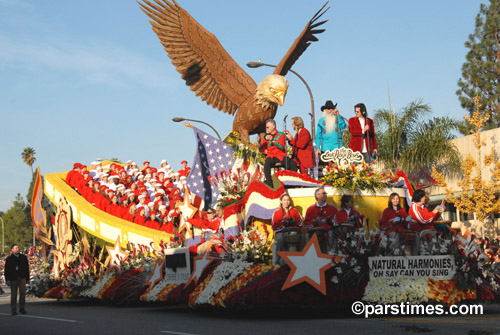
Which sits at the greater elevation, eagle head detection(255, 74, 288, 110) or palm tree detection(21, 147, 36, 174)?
palm tree detection(21, 147, 36, 174)

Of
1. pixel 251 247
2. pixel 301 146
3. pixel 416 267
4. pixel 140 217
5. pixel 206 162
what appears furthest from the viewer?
pixel 140 217

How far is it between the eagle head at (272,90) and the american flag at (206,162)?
1.30 metres

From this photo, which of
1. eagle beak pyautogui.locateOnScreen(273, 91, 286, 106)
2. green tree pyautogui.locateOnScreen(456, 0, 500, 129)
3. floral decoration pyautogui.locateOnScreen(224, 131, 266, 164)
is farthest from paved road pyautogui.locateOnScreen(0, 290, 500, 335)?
green tree pyautogui.locateOnScreen(456, 0, 500, 129)

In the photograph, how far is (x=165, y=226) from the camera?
1752 cm

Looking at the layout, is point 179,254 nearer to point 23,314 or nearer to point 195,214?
point 195,214

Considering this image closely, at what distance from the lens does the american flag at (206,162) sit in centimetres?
1469

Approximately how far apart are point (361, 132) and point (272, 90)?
207cm

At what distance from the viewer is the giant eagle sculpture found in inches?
617

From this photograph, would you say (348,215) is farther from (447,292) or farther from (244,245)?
(447,292)

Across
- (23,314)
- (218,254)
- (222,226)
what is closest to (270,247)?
(218,254)

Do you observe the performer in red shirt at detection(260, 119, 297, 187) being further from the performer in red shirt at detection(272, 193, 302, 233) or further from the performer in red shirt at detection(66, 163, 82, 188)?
the performer in red shirt at detection(66, 163, 82, 188)

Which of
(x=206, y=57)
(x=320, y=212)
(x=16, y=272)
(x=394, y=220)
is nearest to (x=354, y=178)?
(x=320, y=212)

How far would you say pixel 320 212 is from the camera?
11211mm

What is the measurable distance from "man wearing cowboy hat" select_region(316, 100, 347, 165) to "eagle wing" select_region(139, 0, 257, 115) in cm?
227
